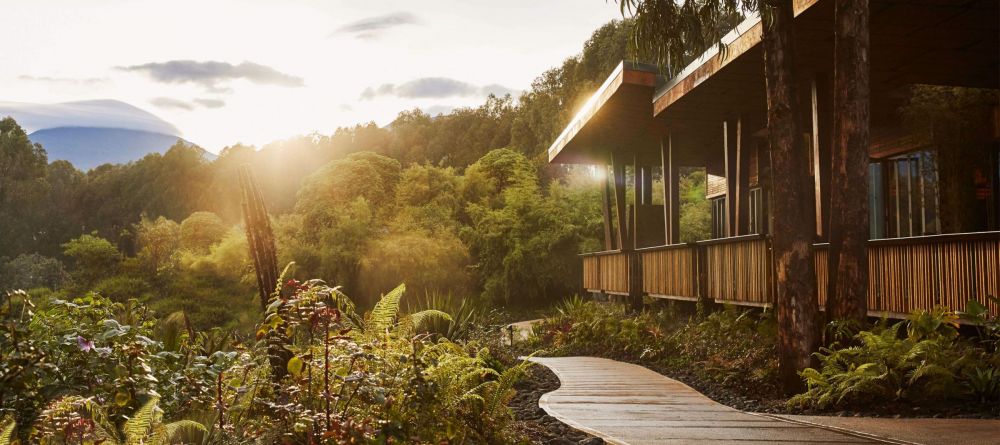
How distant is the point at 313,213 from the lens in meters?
34.6

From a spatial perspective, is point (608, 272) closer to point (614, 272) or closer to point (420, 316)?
point (614, 272)

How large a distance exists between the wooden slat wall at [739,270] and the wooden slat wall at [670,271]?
632 millimetres

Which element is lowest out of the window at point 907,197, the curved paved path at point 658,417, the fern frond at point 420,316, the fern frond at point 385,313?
the curved paved path at point 658,417

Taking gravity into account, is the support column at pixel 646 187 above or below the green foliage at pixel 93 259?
above

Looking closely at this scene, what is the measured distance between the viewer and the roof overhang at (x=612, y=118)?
48.6 ft

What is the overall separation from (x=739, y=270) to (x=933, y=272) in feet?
12.3

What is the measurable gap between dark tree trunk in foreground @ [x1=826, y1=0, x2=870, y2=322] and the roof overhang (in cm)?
672

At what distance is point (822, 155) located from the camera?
11.2m

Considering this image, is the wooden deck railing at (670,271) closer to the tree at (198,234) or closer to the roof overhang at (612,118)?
the roof overhang at (612,118)

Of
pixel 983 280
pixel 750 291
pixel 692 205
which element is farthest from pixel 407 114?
pixel 983 280

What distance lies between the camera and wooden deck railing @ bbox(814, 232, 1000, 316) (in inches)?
306

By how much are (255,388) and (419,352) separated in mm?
1095

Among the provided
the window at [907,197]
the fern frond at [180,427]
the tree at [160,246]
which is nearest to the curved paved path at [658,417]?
the fern frond at [180,427]

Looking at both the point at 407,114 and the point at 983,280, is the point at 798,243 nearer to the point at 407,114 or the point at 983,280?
the point at 983,280
